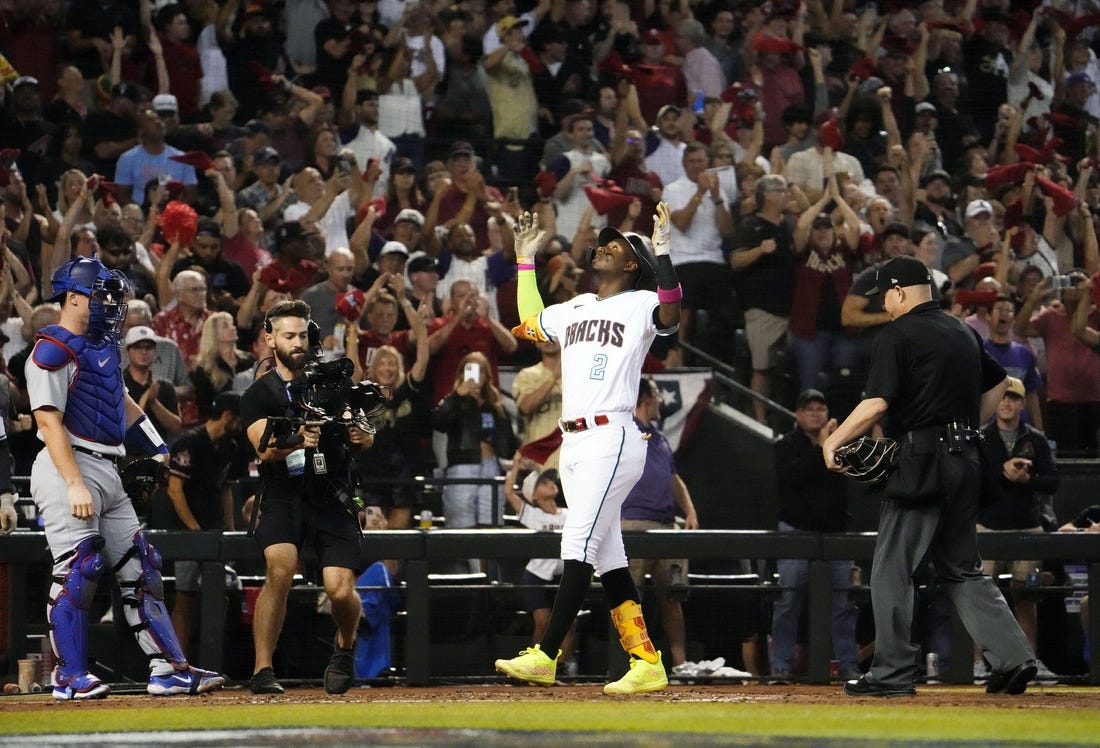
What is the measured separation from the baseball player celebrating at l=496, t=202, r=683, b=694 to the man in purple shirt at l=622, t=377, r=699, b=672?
1.80 metres

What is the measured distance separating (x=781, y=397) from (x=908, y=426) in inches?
195

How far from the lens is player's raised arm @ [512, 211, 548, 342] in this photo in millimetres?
7539

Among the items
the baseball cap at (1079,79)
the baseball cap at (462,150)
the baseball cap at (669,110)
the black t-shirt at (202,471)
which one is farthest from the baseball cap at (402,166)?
the baseball cap at (1079,79)

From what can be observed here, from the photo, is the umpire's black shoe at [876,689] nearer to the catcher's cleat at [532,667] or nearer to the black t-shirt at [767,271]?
the catcher's cleat at [532,667]

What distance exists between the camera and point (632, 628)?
716 centimetres

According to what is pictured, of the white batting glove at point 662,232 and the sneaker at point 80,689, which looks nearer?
the white batting glove at point 662,232

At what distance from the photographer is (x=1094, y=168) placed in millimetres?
14898

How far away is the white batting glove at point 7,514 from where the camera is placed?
857 centimetres

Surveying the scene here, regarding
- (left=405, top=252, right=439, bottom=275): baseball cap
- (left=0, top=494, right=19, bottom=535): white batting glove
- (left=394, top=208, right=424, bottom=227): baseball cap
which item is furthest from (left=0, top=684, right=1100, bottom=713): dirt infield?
(left=394, top=208, right=424, bottom=227): baseball cap

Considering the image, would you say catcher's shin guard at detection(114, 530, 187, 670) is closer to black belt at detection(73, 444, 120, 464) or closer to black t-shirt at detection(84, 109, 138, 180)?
black belt at detection(73, 444, 120, 464)

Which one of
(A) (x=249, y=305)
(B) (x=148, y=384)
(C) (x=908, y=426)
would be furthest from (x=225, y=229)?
(C) (x=908, y=426)

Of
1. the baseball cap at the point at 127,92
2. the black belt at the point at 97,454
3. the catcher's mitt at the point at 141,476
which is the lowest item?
the catcher's mitt at the point at 141,476

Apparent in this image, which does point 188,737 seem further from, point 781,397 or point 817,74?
point 817,74

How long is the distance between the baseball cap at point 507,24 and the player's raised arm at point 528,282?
7.06 metres
